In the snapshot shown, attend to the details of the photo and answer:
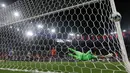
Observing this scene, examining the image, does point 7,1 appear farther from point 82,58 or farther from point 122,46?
point 122,46

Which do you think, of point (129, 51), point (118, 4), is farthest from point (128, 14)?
point (129, 51)

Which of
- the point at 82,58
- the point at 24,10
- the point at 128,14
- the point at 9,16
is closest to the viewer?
the point at 9,16

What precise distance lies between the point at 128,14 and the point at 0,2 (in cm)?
934

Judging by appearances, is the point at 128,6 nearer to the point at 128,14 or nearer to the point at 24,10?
the point at 128,14

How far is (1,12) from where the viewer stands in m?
3.06

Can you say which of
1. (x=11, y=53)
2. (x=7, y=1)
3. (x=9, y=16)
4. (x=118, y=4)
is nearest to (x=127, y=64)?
(x=9, y=16)

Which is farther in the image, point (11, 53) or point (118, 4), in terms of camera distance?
point (118, 4)

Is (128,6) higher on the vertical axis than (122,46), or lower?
higher

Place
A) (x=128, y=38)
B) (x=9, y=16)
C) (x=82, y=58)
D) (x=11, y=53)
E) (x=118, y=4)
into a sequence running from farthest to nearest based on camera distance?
(x=128, y=38) → (x=118, y=4) → (x=11, y=53) → (x=82, y=58) → (x=9, y=16)

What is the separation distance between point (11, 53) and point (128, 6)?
8.45 meters

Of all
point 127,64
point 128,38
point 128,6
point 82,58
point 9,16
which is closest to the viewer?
point 127,64

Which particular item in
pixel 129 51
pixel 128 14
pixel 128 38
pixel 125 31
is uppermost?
pixel 128 14

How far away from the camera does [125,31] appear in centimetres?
1171

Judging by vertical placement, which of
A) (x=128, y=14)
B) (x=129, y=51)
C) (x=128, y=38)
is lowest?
(x=129, y=51)
